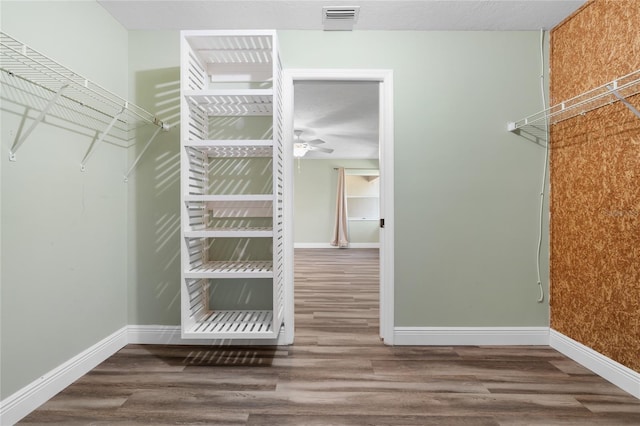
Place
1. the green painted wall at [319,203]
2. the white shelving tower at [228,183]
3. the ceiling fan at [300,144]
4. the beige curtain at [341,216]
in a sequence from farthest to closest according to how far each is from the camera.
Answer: the green painted wall at [319,203], the beige curtain at [341,216], the ceiling fan at [300,144], the white shelving tower at [228,183]

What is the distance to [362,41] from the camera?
83.3 inches

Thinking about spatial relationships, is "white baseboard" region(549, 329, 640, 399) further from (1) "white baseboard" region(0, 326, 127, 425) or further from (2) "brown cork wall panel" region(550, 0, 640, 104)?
(1) "white baseboard" region(0, 326, 127, 425)

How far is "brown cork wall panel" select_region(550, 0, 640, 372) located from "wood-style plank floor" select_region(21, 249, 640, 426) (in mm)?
308

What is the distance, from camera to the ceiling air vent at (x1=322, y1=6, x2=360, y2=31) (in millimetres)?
1883

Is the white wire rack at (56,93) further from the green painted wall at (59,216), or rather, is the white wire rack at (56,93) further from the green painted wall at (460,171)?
the green painted wall at (460,171)

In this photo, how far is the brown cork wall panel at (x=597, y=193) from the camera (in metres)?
1.57

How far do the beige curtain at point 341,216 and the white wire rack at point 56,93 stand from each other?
5.68m

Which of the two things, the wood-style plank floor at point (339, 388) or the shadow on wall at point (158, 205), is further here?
the shadow on wall at point (158, 205)

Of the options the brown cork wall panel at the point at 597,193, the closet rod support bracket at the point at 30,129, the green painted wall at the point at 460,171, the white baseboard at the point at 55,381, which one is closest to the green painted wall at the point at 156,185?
the white baseboard at the point at 55,381

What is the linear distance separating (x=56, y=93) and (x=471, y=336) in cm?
269

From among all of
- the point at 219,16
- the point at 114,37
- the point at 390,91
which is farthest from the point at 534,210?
the point at 114,37

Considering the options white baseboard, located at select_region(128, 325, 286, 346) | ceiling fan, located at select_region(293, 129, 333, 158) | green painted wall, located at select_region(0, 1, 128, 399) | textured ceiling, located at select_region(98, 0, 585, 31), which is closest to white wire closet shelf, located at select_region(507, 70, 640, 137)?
textured ceiling, located at select_region(98, 0, 585, 31)

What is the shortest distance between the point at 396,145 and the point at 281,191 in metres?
0.85

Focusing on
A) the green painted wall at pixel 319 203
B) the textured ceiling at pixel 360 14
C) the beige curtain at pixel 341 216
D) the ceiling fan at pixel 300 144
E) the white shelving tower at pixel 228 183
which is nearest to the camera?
the white shelving tower at pixel 228 183
